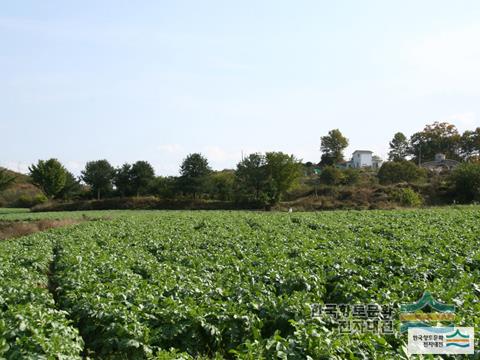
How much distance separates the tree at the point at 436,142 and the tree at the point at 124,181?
60.8 m

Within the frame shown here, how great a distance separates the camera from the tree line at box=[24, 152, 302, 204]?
193 feet

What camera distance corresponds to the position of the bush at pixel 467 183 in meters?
51.4

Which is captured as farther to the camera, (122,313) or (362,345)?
(122,313)

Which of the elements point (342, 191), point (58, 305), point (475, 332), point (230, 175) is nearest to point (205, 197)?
point (230, 175)

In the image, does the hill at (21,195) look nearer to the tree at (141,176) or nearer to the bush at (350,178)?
the tree at (141,176)

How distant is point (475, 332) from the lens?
5.31 metres

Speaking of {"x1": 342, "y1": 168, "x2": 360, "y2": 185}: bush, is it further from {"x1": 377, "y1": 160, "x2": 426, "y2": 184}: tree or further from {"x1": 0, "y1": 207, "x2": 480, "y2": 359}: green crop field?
{"x1": 0, "y1": 207, "x2": 480, "y2": 359}: green crop field

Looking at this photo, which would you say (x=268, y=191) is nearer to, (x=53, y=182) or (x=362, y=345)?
(x=53, y=182)

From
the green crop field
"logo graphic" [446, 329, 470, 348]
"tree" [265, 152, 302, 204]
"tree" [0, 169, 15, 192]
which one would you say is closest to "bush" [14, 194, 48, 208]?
"tree" [0, 169, 15, 192]

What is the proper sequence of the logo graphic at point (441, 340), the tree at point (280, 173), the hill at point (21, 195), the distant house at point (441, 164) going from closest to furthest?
the logo graphic at point (441, 340)
the tree at point (280, 173)
the hill at point (21, 195)
the distant house at point (441, 164)

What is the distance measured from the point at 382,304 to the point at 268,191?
49803mm

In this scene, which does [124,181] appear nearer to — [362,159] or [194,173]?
[194,173]

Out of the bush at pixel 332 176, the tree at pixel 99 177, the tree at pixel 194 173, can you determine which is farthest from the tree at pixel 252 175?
the tree at pixel 99 177
